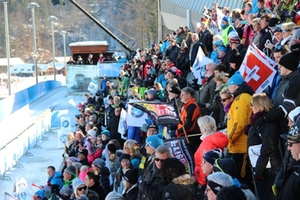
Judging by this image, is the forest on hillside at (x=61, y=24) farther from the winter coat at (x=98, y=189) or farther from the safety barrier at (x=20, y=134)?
the winter coat at (x=98, y=189)

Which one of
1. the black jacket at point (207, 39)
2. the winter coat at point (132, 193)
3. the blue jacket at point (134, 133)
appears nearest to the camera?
the winter coat at point (132, 193)

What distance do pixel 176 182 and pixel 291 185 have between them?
1.14 meters

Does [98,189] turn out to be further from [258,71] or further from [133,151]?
[258,71]

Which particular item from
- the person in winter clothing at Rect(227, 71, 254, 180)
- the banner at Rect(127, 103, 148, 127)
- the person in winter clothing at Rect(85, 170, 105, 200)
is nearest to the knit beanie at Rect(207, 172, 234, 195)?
the person in winter clothing at Rect(227, 71, 254, 180)

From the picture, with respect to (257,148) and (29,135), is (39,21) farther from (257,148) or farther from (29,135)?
(257,148)

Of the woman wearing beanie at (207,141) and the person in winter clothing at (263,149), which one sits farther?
the woman wearing beanie at (207,141)

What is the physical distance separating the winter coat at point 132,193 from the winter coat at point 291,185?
7.04 feet

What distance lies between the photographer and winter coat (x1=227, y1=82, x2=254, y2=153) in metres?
5.28

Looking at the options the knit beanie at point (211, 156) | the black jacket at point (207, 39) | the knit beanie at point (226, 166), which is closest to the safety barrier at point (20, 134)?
the black jacket at point (207, 39)

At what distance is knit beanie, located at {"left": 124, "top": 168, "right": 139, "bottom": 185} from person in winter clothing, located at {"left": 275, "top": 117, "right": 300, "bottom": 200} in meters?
2.32

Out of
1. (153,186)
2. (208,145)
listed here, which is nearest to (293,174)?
(153,186)

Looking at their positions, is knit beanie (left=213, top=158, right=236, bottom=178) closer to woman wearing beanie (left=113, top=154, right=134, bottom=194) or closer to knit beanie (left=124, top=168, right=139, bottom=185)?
knit beanie (left=124, top=168, right=139, bottom=185)

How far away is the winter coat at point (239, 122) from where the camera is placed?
5.28m

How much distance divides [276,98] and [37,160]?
526 inches
